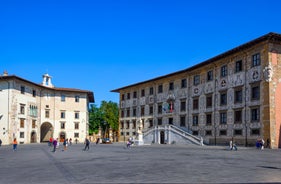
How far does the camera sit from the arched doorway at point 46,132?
2485 inches

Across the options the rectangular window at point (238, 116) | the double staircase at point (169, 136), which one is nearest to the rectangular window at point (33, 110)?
the double staircase at point (169, 136)

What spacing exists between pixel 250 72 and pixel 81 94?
39.5 m

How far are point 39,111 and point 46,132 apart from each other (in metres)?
7.10

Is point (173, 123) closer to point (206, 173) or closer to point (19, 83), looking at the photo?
point (19, 83)

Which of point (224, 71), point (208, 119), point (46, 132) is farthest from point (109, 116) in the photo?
point (224, 71)

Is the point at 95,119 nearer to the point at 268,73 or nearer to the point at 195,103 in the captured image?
the point at 195,103

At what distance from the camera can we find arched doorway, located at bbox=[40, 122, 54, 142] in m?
63.1


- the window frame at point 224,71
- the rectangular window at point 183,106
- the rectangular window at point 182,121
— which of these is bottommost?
the rectangular window at point 182,121

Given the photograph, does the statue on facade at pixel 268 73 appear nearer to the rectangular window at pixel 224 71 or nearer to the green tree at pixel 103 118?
the rectangular window at pixel 224 71

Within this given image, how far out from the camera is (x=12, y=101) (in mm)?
49250

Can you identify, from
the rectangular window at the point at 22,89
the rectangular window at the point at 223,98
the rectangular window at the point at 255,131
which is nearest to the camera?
the rectangular window at the point at 255,131

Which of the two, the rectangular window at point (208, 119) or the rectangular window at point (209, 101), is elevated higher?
the rectangular window at point (209, 101)

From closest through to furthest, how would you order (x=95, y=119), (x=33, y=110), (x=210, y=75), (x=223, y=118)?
(x=223, y=118) < (x=210, y=75) < (x=33, y=110) < (x=95, y=119)

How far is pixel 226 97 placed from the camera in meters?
38.9
